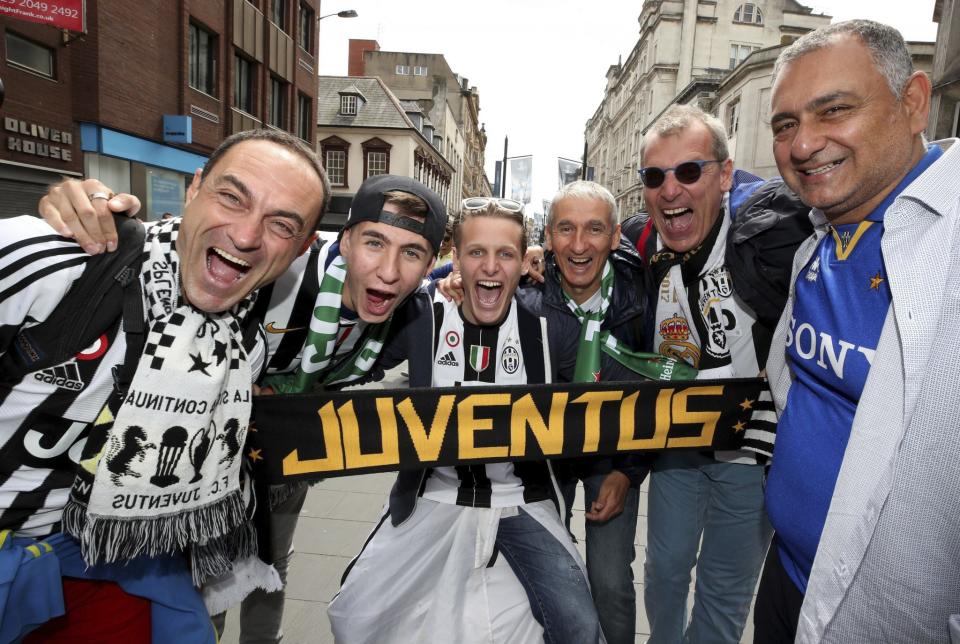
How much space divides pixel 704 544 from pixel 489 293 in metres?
1.84

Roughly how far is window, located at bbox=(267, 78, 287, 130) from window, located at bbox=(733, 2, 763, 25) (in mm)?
39341

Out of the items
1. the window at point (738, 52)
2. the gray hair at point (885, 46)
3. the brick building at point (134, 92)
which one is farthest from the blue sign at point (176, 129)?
the window at point (738, 52)

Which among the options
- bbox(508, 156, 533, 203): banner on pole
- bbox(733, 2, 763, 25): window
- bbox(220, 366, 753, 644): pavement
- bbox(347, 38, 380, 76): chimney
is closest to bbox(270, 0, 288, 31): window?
bbox(508, 156, 533, 203): banner on pole

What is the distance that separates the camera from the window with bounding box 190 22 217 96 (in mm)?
17219

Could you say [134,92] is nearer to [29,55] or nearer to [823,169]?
[29,55]

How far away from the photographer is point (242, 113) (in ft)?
63.9

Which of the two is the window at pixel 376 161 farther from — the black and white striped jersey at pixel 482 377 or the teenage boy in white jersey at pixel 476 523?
the black and white striped jersey at pixel 482 377

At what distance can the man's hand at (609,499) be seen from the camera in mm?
3021

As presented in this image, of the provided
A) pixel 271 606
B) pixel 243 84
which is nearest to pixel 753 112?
pixel 243 84

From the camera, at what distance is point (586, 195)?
10.1ft

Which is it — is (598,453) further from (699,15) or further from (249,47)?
(699,15)

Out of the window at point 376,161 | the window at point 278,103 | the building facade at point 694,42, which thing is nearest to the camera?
the window at point 278,103

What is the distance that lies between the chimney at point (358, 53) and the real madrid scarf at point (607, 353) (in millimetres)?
63271

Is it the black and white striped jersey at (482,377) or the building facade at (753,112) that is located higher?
the building facade at (753,112)
